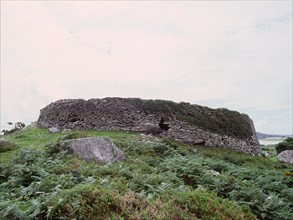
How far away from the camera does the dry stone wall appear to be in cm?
2761

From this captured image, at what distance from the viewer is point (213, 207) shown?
728cm

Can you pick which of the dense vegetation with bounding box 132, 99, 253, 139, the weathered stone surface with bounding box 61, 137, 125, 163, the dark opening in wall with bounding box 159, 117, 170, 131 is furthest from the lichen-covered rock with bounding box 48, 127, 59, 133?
the weathered stone surface with bounding box 61, 137, 125, 163

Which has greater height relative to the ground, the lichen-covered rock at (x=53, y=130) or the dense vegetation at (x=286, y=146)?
the lichen-covered rock at (x=53, y=130)

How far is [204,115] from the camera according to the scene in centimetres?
3005

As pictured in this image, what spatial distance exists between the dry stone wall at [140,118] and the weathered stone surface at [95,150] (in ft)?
41.1

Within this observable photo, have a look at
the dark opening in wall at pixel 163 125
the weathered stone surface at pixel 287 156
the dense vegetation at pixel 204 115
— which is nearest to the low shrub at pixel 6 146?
the dense vegetation at pixel 204 115

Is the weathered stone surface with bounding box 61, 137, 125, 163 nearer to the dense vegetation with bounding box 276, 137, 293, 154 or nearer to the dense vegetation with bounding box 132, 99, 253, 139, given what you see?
the dense vegetation with bounding box 132, 99, 253, 139

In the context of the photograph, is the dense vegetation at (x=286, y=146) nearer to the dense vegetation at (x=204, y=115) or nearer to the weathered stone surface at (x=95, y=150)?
the dense vegetation at (x=204, y=115)

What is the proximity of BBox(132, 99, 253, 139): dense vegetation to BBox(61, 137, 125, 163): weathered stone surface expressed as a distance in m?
13.7

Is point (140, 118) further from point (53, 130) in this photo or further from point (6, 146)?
point (6, 146)

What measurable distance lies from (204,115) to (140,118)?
616 centimetres

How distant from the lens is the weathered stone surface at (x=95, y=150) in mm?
13805

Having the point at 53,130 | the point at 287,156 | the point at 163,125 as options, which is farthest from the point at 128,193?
the point at 287,156

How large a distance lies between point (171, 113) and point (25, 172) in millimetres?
18863
